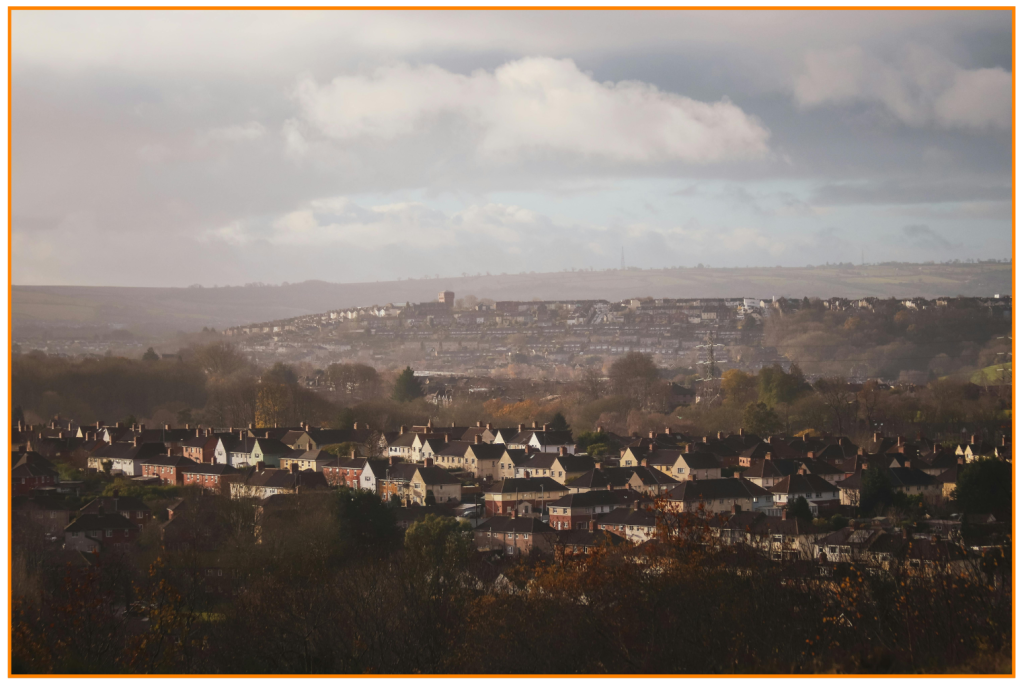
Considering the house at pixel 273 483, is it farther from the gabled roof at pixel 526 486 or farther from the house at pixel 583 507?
the house at pixel 583 507

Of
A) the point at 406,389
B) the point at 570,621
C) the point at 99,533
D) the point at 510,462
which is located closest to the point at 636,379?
the point at 406,389

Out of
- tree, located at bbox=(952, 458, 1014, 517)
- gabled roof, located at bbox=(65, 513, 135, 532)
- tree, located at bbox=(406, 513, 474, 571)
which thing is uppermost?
tree, located at bbox=(952, 458, 1014, 517)

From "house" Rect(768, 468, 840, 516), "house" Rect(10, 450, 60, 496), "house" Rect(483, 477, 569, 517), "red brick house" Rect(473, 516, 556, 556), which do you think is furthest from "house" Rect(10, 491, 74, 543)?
"house" Rect(768, 468, 840, 516)

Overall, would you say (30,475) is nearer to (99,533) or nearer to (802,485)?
(99,533)

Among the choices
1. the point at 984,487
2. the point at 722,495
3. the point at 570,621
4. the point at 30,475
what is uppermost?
the point at 570,621

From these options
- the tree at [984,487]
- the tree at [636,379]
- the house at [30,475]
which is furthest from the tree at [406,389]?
the tree at [984,487]

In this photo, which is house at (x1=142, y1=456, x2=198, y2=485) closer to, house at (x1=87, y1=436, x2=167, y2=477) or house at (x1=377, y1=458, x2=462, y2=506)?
house at (x1=87, y1=436, x2=167, y2=477)
